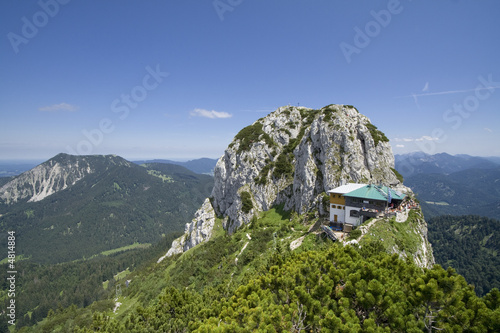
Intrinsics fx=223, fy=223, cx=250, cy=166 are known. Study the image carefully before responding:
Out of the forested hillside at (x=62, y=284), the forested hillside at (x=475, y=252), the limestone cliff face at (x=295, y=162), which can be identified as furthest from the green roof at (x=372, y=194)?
the forested hillside at (x=475, y=252)

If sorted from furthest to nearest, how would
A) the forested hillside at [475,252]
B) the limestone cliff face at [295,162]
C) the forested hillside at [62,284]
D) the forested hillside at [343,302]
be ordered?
1. the forested hillside at [475,252]
2. the forested hillside at [62,284]
3. the limestone cliff face at [295,162]
4. the forested hillside at [343,302]

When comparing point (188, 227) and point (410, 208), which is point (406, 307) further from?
point (188, 227)

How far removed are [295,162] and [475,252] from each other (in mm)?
199591

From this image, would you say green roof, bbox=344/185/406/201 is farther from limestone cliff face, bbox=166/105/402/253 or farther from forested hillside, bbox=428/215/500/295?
forested hillside, bbox=428/215/500/295

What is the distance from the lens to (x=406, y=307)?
1364cm

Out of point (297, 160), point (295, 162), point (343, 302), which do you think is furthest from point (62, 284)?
point (343, 302)

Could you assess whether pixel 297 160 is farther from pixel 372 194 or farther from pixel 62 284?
pixel 62 284

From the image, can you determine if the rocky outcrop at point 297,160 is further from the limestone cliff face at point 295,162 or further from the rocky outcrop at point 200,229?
the rocky outcrop at point 200,229

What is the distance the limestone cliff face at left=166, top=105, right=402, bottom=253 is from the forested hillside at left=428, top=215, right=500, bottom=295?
157011 mm

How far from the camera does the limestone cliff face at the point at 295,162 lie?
189 ft

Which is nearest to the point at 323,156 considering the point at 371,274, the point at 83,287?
the point at 371,274

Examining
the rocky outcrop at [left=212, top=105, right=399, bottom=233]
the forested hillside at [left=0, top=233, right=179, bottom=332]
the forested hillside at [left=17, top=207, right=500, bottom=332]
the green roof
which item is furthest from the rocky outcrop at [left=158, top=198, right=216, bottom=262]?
the green roof

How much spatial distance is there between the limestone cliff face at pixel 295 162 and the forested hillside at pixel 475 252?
6182 inches

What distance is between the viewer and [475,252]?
172500 millimetres
